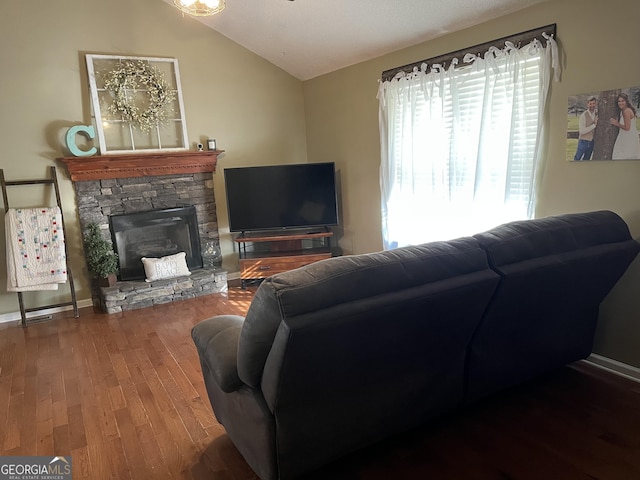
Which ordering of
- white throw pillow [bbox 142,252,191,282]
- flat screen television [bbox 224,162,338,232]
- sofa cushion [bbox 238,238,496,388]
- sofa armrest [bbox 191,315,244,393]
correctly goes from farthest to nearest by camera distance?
flat screen television [bbox 224,162,338,232] → white throw pillow [bbox 142,252,191,282] → sofa armrest [bbox 191,315,244,393] → sofa cushion [bbox 238,238,496,388]

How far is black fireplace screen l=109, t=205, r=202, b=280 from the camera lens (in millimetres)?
4895

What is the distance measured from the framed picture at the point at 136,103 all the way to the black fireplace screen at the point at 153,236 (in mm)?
707

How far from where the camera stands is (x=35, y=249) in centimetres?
433

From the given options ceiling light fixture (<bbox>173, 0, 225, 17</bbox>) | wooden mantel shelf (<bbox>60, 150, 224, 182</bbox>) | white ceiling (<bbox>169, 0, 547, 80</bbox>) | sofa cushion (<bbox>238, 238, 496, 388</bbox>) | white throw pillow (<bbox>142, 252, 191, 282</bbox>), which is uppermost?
white ceiling (<bbox>169, 0, 547, 80</bbox>)

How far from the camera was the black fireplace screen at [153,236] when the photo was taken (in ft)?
16.1

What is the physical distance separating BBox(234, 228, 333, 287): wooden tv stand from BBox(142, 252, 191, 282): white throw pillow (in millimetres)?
636

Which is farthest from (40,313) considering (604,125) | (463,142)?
(604,125)

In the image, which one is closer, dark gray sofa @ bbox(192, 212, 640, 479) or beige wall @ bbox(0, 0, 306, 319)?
dark gray sofa @ bbox(192, 212, 640, 479)

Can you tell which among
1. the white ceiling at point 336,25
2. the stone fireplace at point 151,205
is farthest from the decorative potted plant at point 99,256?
the white ceiling at point 336,25

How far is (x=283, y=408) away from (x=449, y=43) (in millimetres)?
3172

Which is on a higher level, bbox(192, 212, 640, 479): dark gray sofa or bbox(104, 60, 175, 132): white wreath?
bbox(104, 60, 175, 132): white wreath

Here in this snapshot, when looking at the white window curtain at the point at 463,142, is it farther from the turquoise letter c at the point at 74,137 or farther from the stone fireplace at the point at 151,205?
the turquoise letter c at the point at 74,137

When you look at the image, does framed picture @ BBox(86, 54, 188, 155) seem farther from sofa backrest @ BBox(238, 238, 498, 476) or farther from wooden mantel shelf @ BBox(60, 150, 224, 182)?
sofa backrest @ BBox(238, 238, 498, 476)

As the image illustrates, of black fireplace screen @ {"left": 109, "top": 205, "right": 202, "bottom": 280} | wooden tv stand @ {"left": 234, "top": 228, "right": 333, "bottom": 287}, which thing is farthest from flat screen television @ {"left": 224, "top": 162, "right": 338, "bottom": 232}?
black fireplace screen @ {"left": 109, "top": 205, "right": 202, "bottom": 280}
